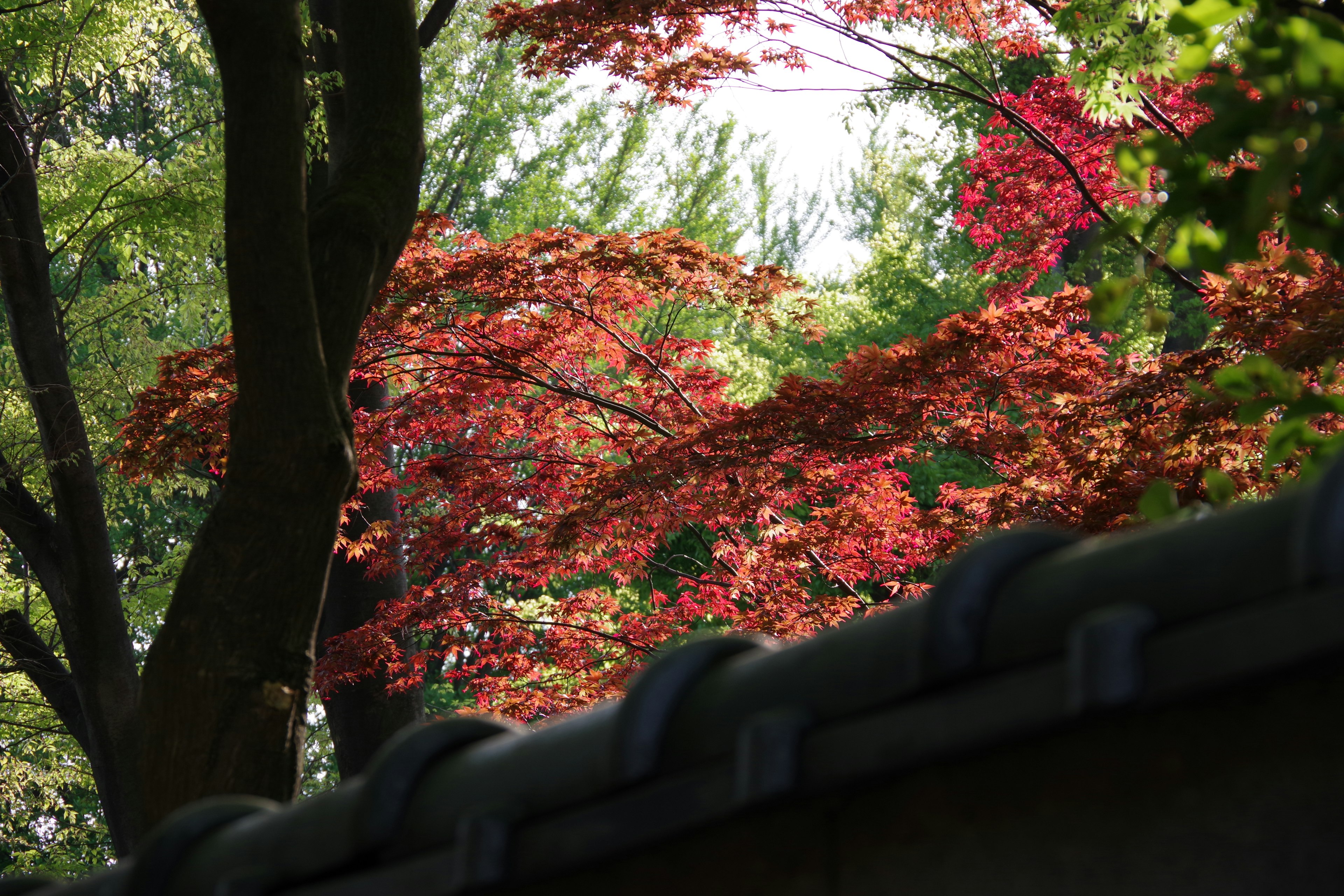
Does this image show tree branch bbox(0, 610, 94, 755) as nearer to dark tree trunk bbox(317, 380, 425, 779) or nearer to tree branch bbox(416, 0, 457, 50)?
dark tree trunk bbox(317, 380, 425, 779)

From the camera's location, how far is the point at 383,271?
4227 mm

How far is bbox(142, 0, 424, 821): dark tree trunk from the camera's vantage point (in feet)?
10.9

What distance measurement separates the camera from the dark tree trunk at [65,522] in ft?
23.3

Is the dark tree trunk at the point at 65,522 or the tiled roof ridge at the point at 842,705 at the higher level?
the dark tree trunk at the point at 65,522

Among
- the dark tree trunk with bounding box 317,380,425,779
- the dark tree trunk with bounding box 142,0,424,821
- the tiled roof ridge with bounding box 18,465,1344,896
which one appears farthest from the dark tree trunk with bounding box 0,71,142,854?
the tiled roof ridge with bounding box 18,465,1344,896

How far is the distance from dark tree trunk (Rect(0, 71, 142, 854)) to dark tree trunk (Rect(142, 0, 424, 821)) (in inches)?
165

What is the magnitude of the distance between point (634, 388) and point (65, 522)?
393cm

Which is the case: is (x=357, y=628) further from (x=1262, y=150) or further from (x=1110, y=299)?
(x=1262, y=150)

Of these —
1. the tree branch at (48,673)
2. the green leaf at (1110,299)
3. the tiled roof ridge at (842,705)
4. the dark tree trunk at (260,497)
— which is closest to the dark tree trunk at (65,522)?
the tree branch at (48,673)

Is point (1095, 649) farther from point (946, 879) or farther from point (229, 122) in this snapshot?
point (229, 122)

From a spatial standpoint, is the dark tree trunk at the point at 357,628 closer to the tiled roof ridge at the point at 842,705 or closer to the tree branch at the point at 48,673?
the tree branch at the point at 48,673

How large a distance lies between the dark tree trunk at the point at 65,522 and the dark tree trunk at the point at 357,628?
6.42 feet

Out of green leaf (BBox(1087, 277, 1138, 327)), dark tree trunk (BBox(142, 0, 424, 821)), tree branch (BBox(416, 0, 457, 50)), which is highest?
tree branch (BBox(416, 0, 457, 50))

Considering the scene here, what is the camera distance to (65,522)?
716cm
